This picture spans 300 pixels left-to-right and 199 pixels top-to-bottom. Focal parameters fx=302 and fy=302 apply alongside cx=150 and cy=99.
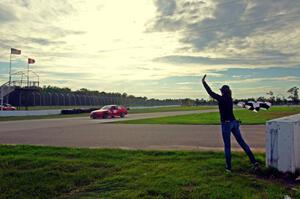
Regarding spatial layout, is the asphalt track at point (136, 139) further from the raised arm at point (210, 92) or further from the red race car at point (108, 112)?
the red race car at point (108, 112)

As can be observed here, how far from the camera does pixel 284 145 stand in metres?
6.09

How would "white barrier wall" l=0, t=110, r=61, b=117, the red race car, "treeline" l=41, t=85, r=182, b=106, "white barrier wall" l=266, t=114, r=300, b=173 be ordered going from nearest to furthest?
"white barrier wall" l=266, t=114, r=300, b=173, the red race car, "white barrier wall" l=0, t=110, r=61, b=117, "treeline" l=41, t=85, r=182, b=106

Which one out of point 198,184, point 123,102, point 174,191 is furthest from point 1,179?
point 123,102

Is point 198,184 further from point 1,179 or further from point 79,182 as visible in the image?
point 1,179

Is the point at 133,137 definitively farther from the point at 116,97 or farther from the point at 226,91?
the point at 116,97

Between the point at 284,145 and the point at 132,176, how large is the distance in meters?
3.15

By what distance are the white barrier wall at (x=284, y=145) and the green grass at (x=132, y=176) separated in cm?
34

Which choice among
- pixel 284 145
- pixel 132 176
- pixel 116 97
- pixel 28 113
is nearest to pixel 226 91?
pixel 284 145

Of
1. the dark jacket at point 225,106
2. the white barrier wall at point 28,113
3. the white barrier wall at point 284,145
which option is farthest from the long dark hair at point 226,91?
the white barrier wall at point 28,113

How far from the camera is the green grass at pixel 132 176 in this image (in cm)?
524

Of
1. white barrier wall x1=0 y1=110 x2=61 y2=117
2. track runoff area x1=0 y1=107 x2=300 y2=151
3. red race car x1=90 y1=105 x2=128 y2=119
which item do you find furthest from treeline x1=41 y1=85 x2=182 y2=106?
track runoff area x1=0 y1=107 x2=300 y2=151

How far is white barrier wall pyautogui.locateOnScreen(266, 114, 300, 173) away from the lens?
6.04m

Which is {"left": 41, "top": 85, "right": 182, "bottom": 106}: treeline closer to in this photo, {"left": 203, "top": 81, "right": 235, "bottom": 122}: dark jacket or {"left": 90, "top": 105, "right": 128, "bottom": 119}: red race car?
{"left": 90, "top": 105, "right": 128, "bottom": 119}: red race car

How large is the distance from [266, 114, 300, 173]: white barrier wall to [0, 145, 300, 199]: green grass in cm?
34
